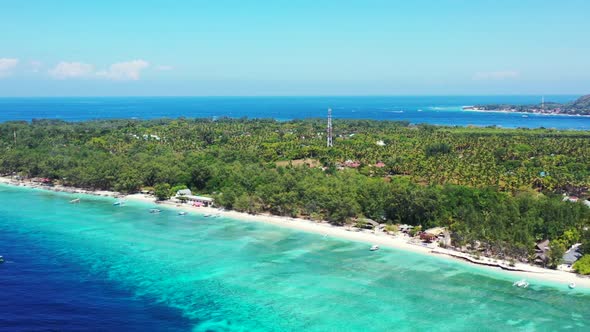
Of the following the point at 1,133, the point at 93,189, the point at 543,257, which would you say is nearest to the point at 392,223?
the point at 543,257

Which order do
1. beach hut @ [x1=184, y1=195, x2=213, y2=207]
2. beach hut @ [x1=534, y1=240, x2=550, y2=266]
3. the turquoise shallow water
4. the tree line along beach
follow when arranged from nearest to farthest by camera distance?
the turquoise shallow water → beach hut @ [x1=534, y1=240, x2=550, y2=266] → the tree line along beach → beach hut @ [x1=184, y1=195, x2=213, y2=207]

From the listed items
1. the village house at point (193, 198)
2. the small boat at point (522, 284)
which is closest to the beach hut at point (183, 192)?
the village house at point (193, 198)

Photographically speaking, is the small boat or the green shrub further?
the green shrub

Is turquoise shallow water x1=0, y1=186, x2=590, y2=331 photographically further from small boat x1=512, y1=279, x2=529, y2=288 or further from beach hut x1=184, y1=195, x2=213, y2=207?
beach hut x1=184, y1=195, x2=213, y2=207

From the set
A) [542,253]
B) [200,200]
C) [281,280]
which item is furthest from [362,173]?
[281,280]

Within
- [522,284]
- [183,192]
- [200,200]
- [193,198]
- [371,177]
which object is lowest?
[522,284]

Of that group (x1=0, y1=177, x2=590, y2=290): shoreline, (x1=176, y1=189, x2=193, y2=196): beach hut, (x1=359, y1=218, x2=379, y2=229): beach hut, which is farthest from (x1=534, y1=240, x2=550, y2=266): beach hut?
(x1=176, y1=189, x2=193, y2=196): beach hut

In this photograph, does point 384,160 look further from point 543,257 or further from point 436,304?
point 436,304

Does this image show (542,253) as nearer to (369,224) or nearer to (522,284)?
(522,284)
